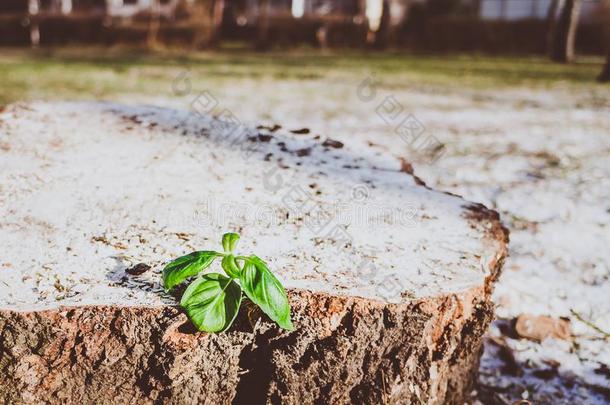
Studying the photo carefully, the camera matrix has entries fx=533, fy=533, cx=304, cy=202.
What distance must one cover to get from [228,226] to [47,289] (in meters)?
0.51

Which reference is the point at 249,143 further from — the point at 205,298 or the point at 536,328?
the point at 536,328

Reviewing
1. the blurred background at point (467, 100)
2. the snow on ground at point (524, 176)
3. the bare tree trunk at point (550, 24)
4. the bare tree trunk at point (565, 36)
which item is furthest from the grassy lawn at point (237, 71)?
the bare tree trunk at point (550, 24)

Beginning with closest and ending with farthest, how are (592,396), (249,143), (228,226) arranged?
(228,226), (592,396), (249,143)

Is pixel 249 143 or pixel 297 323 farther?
pixel 249 143

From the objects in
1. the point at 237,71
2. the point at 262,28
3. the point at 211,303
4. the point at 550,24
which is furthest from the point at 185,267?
the point at 550,24

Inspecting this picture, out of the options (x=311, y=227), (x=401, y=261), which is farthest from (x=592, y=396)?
(x=311, y=227)

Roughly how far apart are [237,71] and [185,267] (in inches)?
388

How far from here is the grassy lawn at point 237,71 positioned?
308 inches

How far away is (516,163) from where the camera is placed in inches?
169

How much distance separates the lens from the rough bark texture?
1229 millimetres

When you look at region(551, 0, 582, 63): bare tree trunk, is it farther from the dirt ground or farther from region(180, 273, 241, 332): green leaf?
region(180, 273, 241, 332): green leaf

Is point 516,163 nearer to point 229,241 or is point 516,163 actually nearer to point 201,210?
point 201,210

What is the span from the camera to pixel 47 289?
127cm

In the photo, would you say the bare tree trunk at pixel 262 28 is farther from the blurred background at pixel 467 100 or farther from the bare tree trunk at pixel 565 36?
the bare tree trunk at pixel 565 36
